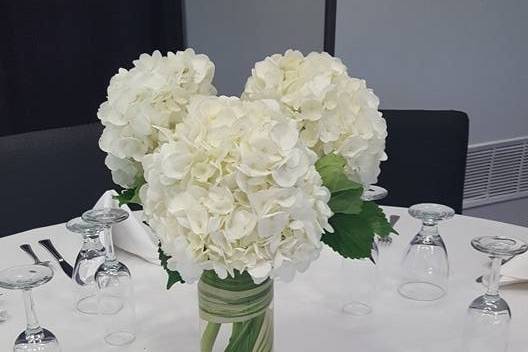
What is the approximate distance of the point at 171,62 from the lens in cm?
70

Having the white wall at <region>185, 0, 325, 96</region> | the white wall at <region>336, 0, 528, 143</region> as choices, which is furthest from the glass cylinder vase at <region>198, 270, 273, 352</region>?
the white wall at <region>185, 0, 325, 96</region>

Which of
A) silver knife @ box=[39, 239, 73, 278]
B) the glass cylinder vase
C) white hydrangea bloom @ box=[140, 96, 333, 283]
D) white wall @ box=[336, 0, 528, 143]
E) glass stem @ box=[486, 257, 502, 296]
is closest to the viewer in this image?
white hydrangea bloom @ box=[140, 96, 333, 283]

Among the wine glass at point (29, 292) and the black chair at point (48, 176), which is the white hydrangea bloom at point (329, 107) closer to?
the wine glass at point (29, 292)

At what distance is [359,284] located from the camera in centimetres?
102

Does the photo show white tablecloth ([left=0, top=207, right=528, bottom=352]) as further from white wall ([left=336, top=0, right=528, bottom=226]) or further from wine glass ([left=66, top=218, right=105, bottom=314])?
white wall ([left=336, top=0, right=528, bottom=226])

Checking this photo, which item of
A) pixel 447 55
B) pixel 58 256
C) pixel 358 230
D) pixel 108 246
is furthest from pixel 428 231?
pixel 447 55

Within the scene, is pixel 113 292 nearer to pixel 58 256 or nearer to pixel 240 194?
pixel 58 256

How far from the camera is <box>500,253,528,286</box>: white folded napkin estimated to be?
3.29ft

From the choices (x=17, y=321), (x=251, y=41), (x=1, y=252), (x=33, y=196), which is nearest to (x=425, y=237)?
(x=17, y=321)

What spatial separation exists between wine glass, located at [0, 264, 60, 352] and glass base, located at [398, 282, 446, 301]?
500mm

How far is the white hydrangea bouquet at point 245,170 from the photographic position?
1.89ft

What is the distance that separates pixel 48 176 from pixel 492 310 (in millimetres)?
1099

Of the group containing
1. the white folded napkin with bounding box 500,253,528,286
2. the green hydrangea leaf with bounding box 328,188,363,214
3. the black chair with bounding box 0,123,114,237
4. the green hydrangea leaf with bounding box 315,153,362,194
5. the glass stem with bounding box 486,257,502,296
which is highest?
the green hydrangea leaf with bounding box 315,153,362,194

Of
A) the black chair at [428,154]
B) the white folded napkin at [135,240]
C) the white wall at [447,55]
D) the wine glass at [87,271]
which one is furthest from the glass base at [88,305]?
the white wall at [447,55]
